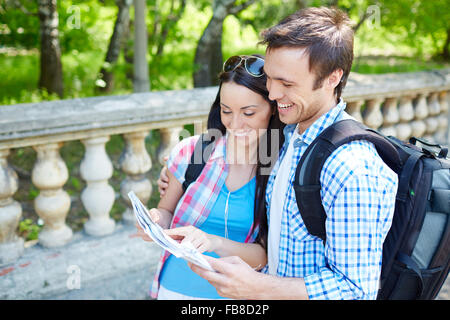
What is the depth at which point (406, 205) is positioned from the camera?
156 cm

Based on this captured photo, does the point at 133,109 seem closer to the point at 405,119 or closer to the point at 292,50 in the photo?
the point at 292,50

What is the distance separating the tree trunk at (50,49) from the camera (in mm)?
6039

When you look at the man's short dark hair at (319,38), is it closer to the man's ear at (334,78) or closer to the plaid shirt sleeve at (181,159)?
the man's ear at (334,78)

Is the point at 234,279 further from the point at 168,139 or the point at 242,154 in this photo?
the point at 168,139

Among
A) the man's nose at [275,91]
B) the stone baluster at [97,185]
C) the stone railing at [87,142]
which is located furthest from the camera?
the stone baluster at [97,185]

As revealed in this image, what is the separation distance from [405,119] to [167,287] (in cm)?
298

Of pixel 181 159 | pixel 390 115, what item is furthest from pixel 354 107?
pixel 181 159

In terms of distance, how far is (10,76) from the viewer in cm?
962

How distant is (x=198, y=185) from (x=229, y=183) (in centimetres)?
15

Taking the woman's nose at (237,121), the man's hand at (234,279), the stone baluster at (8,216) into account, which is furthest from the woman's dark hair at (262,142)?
the stone baluster at (8,216)

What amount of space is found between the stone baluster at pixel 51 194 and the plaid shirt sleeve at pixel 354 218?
1749 millimetres

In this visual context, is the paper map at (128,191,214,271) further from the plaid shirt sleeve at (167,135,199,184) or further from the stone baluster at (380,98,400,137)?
the stone baluster at (380,98,400,137)

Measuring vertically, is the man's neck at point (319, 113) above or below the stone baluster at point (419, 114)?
above

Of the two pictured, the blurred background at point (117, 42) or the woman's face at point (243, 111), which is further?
the blurred background at point (117, 42)
